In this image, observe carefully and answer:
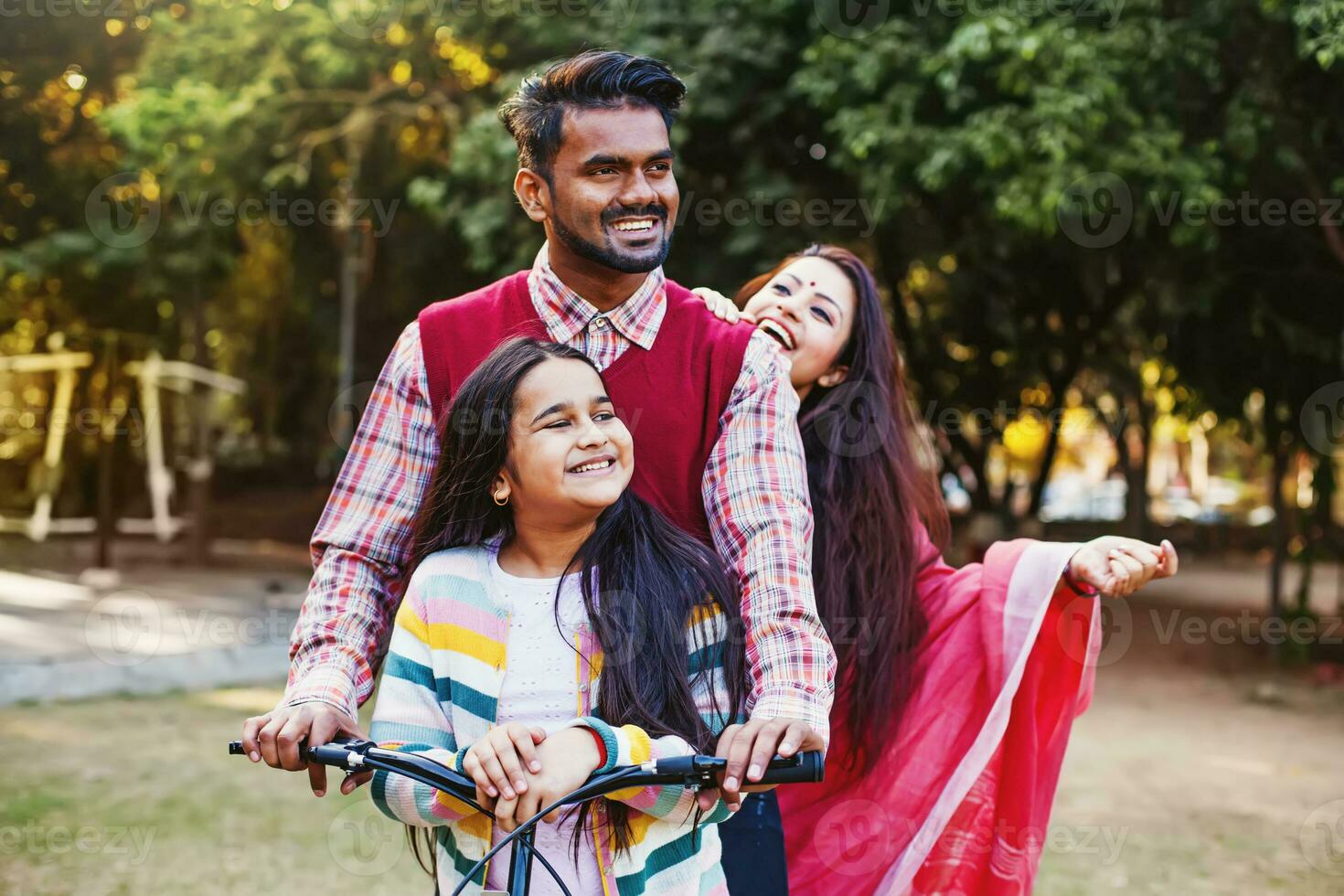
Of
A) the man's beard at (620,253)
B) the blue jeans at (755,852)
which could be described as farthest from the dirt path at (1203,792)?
the man's beard at (620,253)

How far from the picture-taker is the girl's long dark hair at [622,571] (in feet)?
6.67

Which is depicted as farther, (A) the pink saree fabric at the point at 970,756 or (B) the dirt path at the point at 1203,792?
(B) the dirt path at the point at 1203,792

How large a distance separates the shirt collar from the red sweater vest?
0.02 m

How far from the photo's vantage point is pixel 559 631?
207 cm

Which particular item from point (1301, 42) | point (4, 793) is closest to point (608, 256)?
Result: point (4, 793)

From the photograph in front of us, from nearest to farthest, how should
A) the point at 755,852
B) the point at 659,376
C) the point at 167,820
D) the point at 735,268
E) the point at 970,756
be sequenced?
the point at 659,376 < the point at 755,852 < the point at 970,756 < the point at 167,820 < the point at 735,268

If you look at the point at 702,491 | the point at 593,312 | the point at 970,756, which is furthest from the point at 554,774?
Answer: the point at 970,756

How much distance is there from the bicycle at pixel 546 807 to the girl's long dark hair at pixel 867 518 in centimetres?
116

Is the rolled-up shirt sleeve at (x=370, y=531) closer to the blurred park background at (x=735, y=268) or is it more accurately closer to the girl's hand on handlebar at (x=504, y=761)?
the girl's hand on handlebar at (x=504, y=761)

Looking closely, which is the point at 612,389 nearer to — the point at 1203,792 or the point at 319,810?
the point at 319,810

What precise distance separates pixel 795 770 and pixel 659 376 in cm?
78

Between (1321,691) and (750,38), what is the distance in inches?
281

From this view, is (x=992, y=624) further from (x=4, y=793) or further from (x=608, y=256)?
(x=4, y=793)

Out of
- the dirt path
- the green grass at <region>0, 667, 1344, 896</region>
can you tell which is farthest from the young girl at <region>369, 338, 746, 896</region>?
the dirt path
